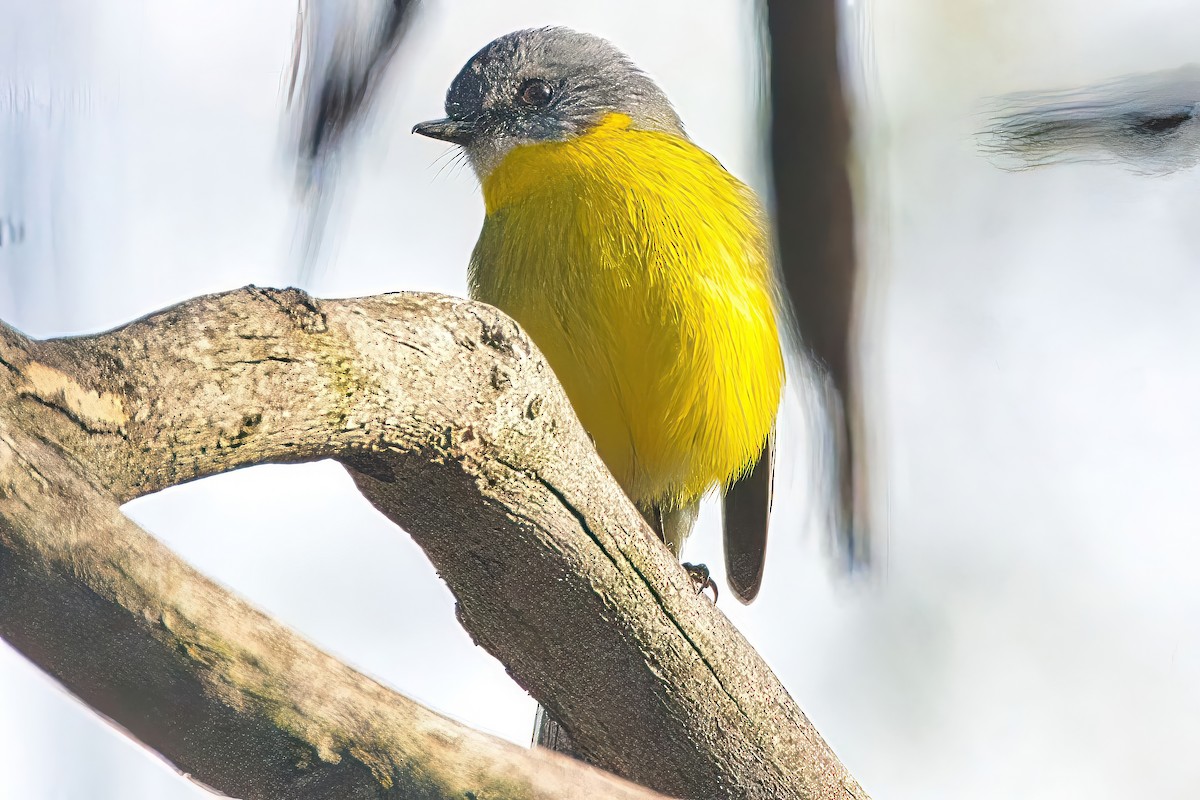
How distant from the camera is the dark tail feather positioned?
3.08 m

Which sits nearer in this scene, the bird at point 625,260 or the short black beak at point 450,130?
the bird at point 625,260

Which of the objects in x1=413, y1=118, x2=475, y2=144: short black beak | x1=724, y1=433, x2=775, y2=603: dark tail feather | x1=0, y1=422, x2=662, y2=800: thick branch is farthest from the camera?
x1=724, y1=433, x2=775, y2=603: dark tail feather

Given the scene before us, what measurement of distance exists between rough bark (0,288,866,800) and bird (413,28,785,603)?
74cm

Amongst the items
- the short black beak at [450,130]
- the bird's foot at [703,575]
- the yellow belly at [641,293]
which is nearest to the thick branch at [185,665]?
the yellow belly at [641,293]

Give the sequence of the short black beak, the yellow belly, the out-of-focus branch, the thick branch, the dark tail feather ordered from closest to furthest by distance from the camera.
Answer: the thick branch → the out-of-focus branch → the yellow belly → the short black beak → the dark tail feather

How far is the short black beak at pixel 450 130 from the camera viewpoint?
9.01ft

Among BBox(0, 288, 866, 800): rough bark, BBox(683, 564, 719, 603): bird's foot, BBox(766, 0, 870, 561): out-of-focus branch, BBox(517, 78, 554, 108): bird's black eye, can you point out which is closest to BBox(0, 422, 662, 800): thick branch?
BBox(0, 288, 866, 800): rough bark

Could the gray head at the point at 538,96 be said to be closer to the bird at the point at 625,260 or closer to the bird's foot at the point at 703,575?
the bird at the point at 625,260

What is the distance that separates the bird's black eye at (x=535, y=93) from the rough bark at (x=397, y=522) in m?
1.52

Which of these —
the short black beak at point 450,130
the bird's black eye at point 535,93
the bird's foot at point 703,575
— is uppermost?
the bird's black eye at point 535,93

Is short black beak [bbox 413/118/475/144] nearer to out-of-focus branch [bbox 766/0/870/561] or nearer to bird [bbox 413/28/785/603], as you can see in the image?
bird [bbox 413/28/785/603]

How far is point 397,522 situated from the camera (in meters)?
1.56

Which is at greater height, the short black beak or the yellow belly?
the short black beak

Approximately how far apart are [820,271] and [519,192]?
1678 mm
